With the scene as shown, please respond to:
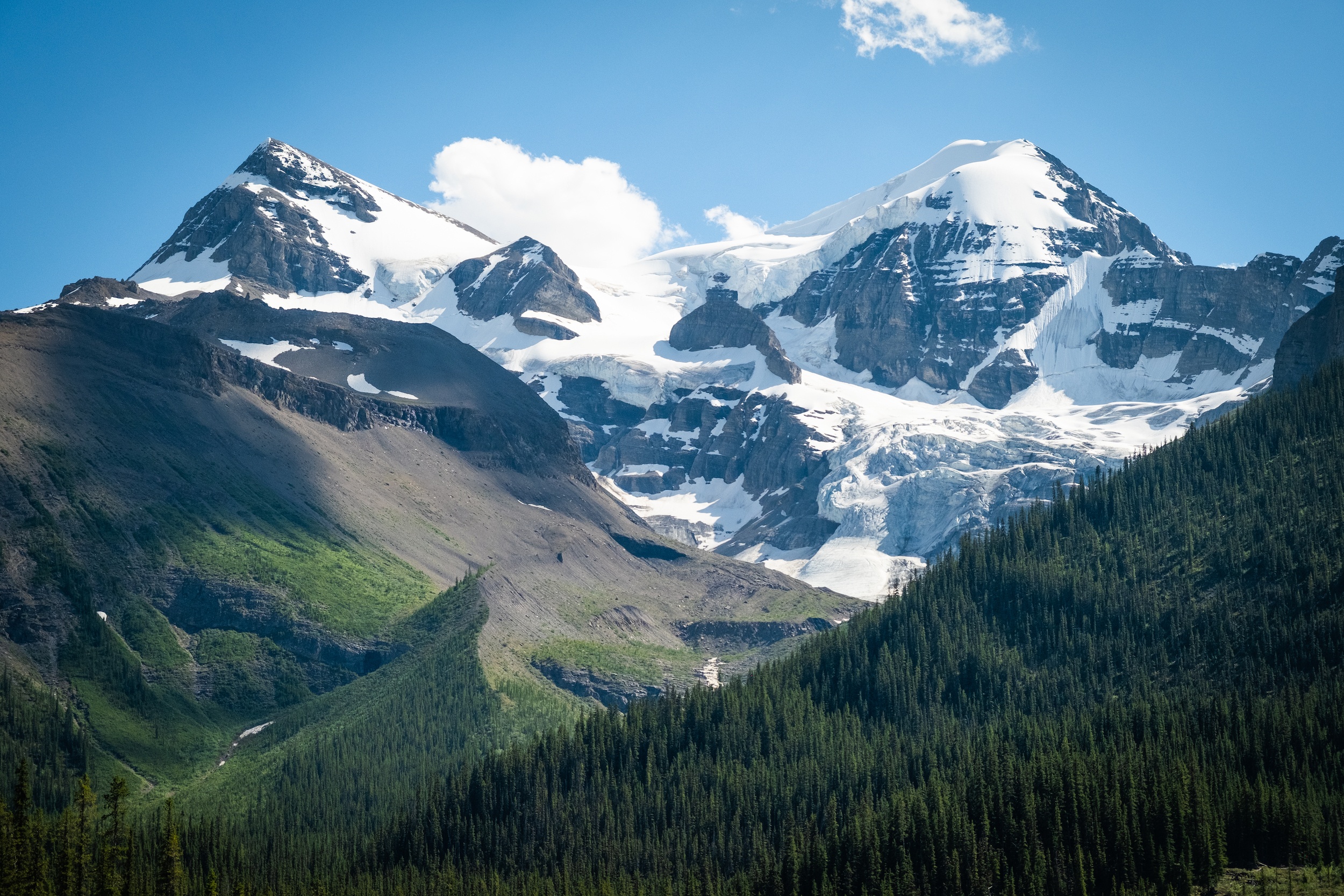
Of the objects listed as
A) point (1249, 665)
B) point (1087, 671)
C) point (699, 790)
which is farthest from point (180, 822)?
point (1249, 665)

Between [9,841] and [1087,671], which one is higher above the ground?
[1087,671]

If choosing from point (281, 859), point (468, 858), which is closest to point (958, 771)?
point (468, 858)

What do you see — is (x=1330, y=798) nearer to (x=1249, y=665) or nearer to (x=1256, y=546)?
(x=1249, y=665)

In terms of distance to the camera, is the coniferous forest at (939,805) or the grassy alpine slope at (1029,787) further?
the grassy alpine slope at (1029,787)

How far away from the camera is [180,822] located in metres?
188

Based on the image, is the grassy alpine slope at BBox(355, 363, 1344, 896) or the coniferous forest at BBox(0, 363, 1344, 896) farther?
the grassy alpine slope at BBox(355, 363, 1344, 896)

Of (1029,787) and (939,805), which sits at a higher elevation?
(1029,787)

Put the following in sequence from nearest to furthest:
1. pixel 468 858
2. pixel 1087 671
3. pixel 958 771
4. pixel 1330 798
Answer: pixel 1330 798
pixel 958 771
pixel 468 858
pixel 1087 671

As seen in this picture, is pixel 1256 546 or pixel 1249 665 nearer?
pixel 1249 665

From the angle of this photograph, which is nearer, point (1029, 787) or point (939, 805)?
point (1029, 787)

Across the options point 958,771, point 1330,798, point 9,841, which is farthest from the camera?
point 958,771

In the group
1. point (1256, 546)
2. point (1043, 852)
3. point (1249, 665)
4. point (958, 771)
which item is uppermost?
point (1256, 546)

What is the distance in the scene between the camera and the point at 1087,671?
Result: 195 metres

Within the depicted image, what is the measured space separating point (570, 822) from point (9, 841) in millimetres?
71109
